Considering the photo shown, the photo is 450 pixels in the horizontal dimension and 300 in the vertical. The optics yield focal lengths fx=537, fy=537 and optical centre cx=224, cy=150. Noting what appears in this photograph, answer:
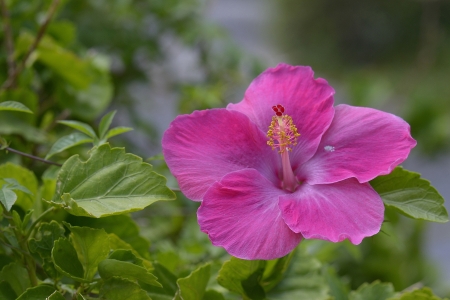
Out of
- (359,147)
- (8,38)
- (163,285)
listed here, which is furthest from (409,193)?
(8,38)

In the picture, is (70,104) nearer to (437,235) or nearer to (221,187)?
(221,187)

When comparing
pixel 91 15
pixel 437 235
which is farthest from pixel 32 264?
pixel 437 235

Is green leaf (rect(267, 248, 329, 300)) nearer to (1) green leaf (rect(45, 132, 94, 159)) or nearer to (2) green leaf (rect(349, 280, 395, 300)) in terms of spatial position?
(2) green leaf (rect(349, 280, 395, 300))

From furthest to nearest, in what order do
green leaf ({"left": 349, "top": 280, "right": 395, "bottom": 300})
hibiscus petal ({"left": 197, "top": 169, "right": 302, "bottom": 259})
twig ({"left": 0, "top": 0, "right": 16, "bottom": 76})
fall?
1. twig ({"left": 0, "top": 0, "right": 16, "bottom": 76})
2. green leaf ({"left": 349, "top": 280, "right": 395, "bottom": 300})
3. hibiscus petal ({"left": 197, "top": 169, "right": 302, "bottom": 259})

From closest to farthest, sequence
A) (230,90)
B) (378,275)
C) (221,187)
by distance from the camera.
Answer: (221,187)
(378,275)
(230,90)

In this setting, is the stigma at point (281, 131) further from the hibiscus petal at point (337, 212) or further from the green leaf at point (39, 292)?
the green leaf at point (39, 292)

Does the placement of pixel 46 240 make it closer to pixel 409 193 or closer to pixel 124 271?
pixel 124 271

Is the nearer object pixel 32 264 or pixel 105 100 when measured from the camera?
pixel 32 264

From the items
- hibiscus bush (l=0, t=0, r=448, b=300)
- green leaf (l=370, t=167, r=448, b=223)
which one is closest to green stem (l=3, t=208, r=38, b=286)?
hibiscus bush (l=0, t=0, r=448, b=300)

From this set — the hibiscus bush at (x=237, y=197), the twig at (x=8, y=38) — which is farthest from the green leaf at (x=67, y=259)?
the twig at (x=8, y=38)
